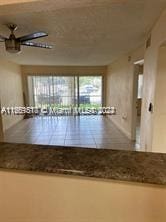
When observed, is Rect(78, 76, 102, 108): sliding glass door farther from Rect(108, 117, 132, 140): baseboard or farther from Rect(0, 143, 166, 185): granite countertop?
Rect(0, 143, 166, 185): granite countertop

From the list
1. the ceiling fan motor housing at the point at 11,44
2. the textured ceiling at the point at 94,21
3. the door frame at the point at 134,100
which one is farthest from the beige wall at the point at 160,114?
the ceiling fan motor housing at the point at 11,44

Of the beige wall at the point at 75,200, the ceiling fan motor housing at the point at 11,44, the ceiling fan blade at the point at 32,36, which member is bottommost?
the beige wall at the point at 75,200

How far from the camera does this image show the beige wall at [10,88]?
4.92 metres

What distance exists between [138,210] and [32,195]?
49 centimetres

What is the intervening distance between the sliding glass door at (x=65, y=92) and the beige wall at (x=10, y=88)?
0.95m

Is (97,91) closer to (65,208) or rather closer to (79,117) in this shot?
(79,117)

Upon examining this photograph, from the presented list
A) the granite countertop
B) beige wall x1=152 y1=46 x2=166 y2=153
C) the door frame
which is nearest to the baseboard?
the door frame

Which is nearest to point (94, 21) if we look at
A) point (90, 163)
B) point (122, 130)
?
point (90, 163)

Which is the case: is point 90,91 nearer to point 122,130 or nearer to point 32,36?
point 122,130

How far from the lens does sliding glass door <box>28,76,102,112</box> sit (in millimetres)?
7328

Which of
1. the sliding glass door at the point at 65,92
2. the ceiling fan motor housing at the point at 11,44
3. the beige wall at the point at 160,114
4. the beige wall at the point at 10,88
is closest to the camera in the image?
the beige wall at the point at 160,114

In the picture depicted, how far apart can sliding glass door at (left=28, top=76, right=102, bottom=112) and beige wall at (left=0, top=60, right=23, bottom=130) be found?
954 mm

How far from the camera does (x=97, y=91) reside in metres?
7.43

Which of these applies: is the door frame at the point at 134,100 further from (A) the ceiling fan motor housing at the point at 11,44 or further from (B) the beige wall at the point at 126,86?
(A) the ceiling fan motor housing at the point at 11,44
